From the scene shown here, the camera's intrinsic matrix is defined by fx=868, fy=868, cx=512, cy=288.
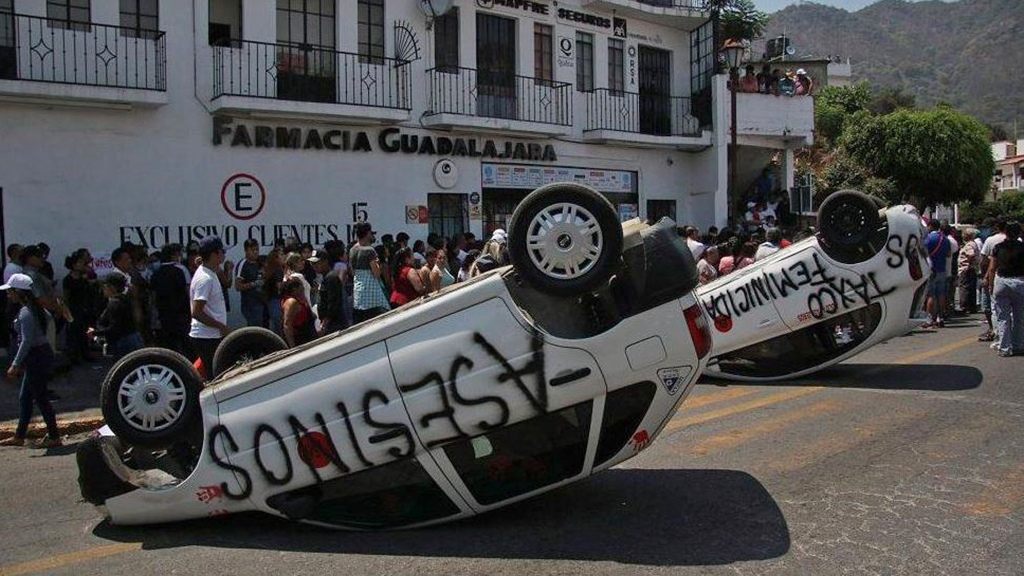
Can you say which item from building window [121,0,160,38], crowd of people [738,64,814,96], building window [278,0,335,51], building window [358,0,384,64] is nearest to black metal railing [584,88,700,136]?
crowd of people [738,64,814,96]

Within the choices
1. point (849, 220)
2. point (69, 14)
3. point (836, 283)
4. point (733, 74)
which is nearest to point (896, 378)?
point (836, 283)

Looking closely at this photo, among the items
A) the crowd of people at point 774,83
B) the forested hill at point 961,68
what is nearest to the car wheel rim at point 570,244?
the crowd of people at point 774,83

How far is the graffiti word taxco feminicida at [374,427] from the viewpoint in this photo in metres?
4.65

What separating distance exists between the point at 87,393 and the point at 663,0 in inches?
678

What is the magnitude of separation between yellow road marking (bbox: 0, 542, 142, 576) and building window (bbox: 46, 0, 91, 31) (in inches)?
435

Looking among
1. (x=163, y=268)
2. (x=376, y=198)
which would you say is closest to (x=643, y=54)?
(x=376, y=198)

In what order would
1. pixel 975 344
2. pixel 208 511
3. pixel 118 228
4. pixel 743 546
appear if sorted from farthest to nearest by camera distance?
pixel 118 228 < pixel 975 344 < pixel 208 511 < pixel 743 546

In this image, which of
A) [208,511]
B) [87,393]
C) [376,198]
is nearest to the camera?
[208,511]

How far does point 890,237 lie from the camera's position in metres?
9.36

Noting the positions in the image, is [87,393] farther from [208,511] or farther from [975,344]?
[975,344]

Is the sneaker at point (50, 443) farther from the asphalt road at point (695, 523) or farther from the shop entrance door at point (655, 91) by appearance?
the shop entrance door at point (655, 91)

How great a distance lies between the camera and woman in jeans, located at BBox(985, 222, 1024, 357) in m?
11.1

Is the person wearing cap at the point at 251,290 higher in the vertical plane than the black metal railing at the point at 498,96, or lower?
lower

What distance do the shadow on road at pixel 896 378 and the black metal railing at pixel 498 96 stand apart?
32.0ft
